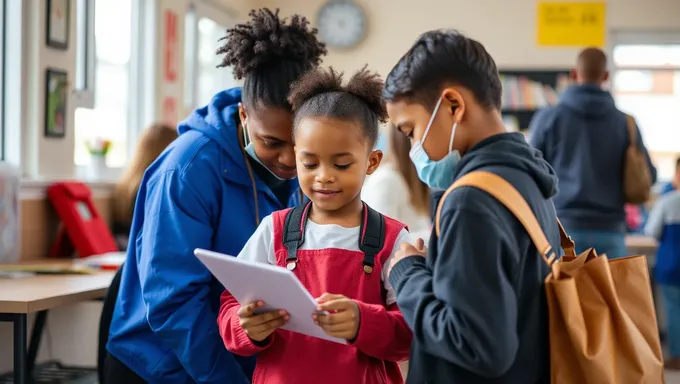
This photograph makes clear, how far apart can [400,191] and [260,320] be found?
7.42 feet

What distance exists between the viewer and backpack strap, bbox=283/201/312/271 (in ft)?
4.87

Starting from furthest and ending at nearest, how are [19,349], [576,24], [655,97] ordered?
[655,97] → [576,24] → [19,349]

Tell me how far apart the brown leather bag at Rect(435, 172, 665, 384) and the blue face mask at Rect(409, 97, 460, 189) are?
0.27ft

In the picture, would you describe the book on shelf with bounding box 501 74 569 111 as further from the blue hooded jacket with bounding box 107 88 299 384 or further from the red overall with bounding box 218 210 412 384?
the red overall with bounding box 218 210 412 384

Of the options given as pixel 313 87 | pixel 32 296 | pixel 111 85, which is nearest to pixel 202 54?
pixel 111 85

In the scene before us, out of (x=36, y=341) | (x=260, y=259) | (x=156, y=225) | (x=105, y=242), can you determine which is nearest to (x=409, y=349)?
(x=260, y=259)

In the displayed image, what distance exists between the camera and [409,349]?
143cm

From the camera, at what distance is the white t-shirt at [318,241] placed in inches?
58.5

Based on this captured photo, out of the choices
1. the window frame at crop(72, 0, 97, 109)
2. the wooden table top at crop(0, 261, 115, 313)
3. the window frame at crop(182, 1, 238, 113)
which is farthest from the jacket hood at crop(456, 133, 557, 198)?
the window frame at crop(182, 1, 238, 113)

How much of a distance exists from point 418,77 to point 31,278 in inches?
71.8

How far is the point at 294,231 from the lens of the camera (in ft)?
4.94

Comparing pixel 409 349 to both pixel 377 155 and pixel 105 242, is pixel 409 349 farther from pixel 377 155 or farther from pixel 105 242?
pixel 105 242

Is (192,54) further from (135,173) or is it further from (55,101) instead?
(55,101)

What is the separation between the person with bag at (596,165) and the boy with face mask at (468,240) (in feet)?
7.96
